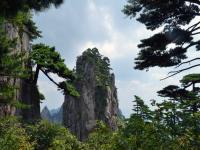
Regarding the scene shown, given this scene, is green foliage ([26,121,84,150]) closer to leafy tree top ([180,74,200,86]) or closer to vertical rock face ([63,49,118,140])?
leafy tree top ([180,74,200,86])

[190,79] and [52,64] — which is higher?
[52,64]

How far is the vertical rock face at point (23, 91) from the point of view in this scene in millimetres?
32906

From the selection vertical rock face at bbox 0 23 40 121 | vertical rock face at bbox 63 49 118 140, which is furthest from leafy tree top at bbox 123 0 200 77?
vertical rock face at bbox 63 49 118 140

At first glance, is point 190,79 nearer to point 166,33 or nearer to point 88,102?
point 166,33

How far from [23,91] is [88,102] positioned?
38.5 meters

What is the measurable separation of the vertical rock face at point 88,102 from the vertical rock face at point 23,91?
1321 inches

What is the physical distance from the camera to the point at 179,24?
17641 mm

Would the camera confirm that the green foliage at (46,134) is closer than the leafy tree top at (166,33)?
No

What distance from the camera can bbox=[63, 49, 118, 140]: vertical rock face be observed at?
74500 millimetres

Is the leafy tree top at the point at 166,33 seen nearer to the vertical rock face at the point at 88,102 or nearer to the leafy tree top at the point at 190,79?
the leafy tree top at the point at 190,79

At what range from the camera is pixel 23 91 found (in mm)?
→ 37906

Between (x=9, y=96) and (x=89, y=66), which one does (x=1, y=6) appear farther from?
(x=89, y=66)

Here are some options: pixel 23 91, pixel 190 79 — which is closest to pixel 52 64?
pixel 23 91

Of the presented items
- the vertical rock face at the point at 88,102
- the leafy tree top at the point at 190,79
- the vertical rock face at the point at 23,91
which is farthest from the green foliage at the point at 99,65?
the leafy tree top at the point at 190,79
